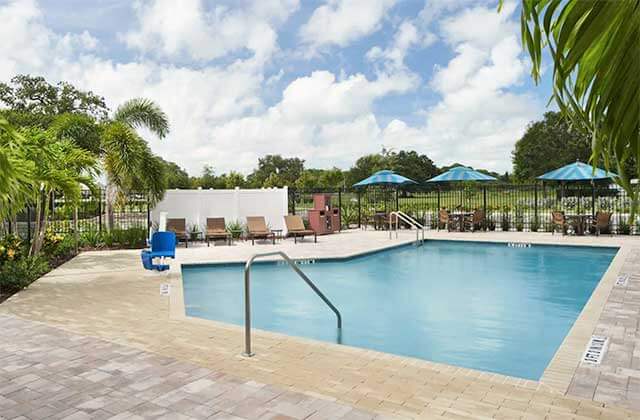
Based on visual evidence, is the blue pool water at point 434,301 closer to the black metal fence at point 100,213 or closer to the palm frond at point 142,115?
the black metal fence at point 100,213

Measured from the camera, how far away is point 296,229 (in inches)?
685

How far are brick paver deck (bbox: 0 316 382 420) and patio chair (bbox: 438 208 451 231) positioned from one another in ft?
51.2

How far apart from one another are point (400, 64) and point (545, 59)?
3271 cm

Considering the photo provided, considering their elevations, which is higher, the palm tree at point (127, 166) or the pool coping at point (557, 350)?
the palm tree at point (127, 166)

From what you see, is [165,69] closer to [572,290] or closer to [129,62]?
[129,62]

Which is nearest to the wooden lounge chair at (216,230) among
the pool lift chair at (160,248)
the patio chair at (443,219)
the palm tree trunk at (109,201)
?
the palm tree trunk at (109,201)

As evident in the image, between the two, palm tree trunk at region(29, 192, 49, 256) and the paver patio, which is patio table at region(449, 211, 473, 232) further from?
palm tree trunk at region(29, 192, 49, 256)

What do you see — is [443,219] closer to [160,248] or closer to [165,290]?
[160,248]

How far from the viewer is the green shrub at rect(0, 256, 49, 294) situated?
8961 millimetres

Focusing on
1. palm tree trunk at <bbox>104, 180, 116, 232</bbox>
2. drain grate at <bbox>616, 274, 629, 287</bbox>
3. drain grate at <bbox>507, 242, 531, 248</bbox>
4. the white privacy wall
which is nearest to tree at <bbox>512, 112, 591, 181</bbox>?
drain grate at <bbox>507, 242, 531, 248</bbox>

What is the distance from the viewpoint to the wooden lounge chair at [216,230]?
53.7ft

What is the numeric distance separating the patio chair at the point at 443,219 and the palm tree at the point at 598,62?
19.3m

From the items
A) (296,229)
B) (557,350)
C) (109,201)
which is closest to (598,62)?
(557,350)

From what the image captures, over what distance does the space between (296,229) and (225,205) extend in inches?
104
